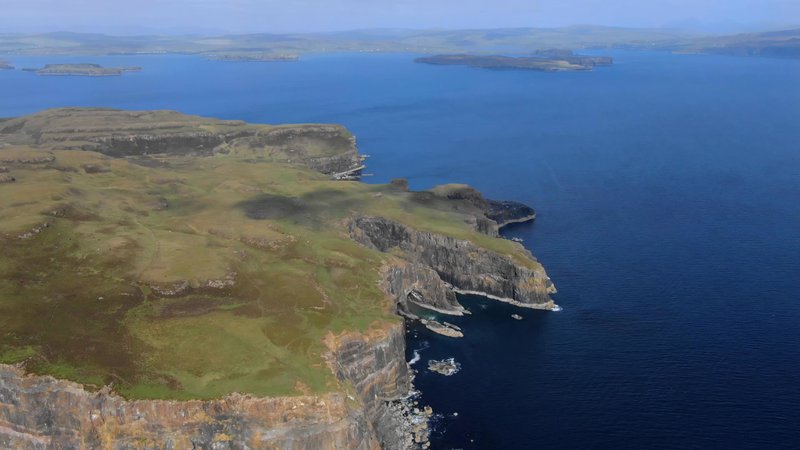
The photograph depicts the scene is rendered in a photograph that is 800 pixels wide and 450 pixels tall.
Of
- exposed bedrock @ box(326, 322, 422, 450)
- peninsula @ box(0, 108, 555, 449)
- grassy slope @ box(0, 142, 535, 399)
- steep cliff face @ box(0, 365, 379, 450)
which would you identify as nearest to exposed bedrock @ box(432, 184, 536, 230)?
peninsula @ box(0, 108, 555, 449)

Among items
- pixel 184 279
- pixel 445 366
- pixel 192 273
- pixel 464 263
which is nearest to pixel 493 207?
pixel 464 263

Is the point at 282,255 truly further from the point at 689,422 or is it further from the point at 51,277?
the point at 689,422

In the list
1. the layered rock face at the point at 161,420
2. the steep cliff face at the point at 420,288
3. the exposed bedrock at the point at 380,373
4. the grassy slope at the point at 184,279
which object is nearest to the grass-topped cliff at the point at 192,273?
the grassy slope at the point at 184,279

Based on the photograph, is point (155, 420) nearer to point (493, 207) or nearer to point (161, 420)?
point (161, 420)

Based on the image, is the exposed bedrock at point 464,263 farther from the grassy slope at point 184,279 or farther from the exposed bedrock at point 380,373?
the exposed bedrock at point 380,373

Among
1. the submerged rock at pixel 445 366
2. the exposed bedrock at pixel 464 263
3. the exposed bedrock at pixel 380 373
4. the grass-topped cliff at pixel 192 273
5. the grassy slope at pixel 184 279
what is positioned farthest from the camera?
the exposed bedrock at pixel 464 263

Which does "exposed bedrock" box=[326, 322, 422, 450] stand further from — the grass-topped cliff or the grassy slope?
the grassy slope

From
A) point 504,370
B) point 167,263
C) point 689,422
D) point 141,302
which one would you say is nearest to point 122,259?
point 167,263
